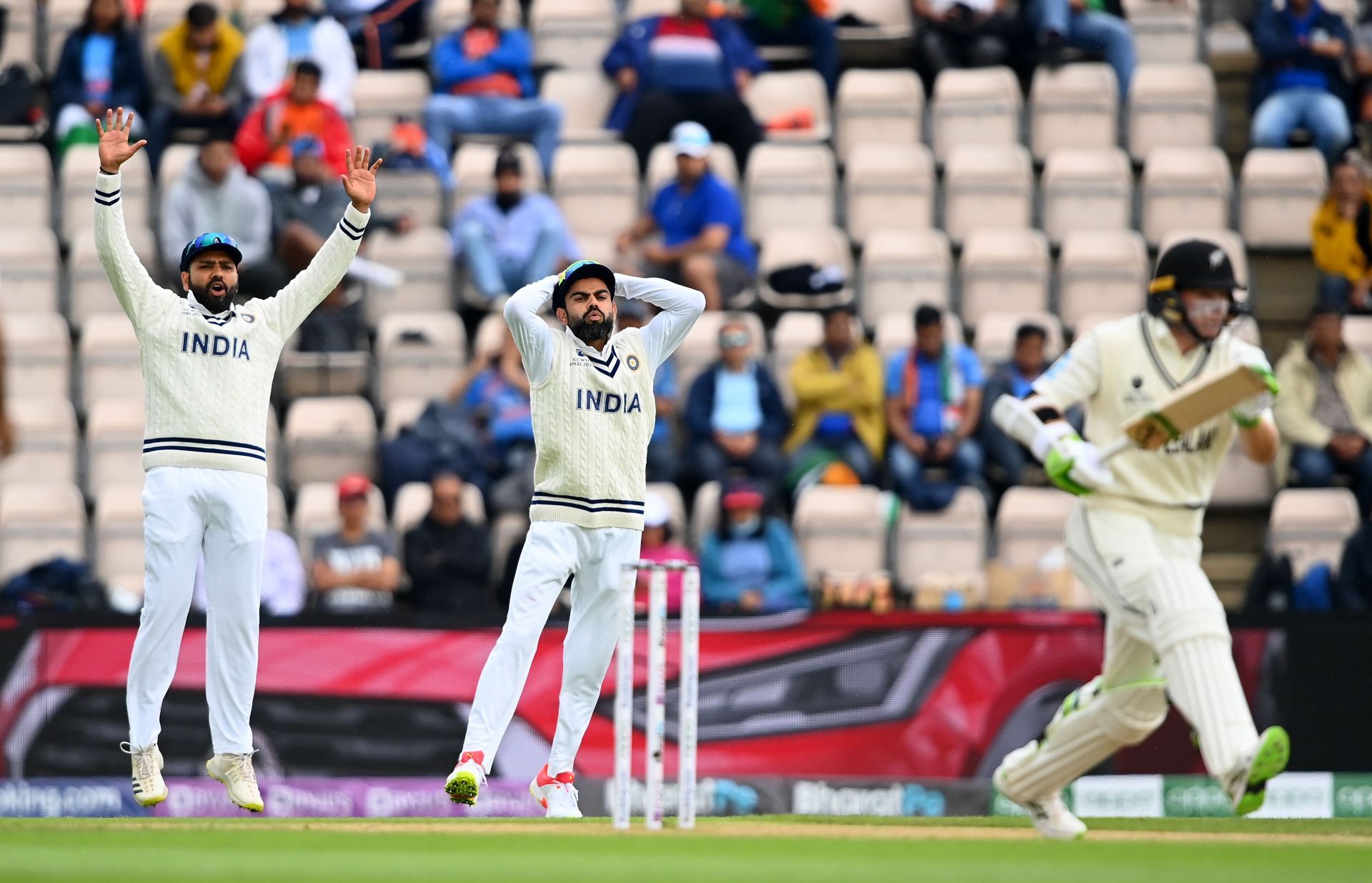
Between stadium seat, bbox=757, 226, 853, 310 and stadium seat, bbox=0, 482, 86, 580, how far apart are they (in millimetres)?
4607

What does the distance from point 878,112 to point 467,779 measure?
809 centimetres

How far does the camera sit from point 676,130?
14.0 m

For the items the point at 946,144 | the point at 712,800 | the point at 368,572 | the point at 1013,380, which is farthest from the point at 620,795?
the point at 946,144

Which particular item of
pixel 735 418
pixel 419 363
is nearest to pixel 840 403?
pixel 735 418

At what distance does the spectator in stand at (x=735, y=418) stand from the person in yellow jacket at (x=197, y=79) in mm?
4144

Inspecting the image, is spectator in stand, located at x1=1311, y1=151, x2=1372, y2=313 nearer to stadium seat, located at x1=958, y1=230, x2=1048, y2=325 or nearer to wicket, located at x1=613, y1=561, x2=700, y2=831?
stadium seat, located at x1=958, y1=230, x2=1048, y2=325

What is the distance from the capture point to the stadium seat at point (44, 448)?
1313cm

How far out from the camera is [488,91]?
15.0 metres

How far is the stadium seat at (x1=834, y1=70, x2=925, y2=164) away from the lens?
15.1 meters

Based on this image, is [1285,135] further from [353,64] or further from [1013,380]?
[353,64]

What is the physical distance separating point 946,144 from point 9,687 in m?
7.51

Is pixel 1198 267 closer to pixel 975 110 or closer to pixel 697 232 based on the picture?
pixel 697 232

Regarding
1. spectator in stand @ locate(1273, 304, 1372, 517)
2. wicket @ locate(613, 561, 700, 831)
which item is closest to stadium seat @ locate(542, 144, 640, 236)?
spectator in stand @ locate(1273, 304, 1372, 517)

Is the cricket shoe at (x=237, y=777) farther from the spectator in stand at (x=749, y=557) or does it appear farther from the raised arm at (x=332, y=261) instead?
the spectator in stand at (x=749, y=557)
